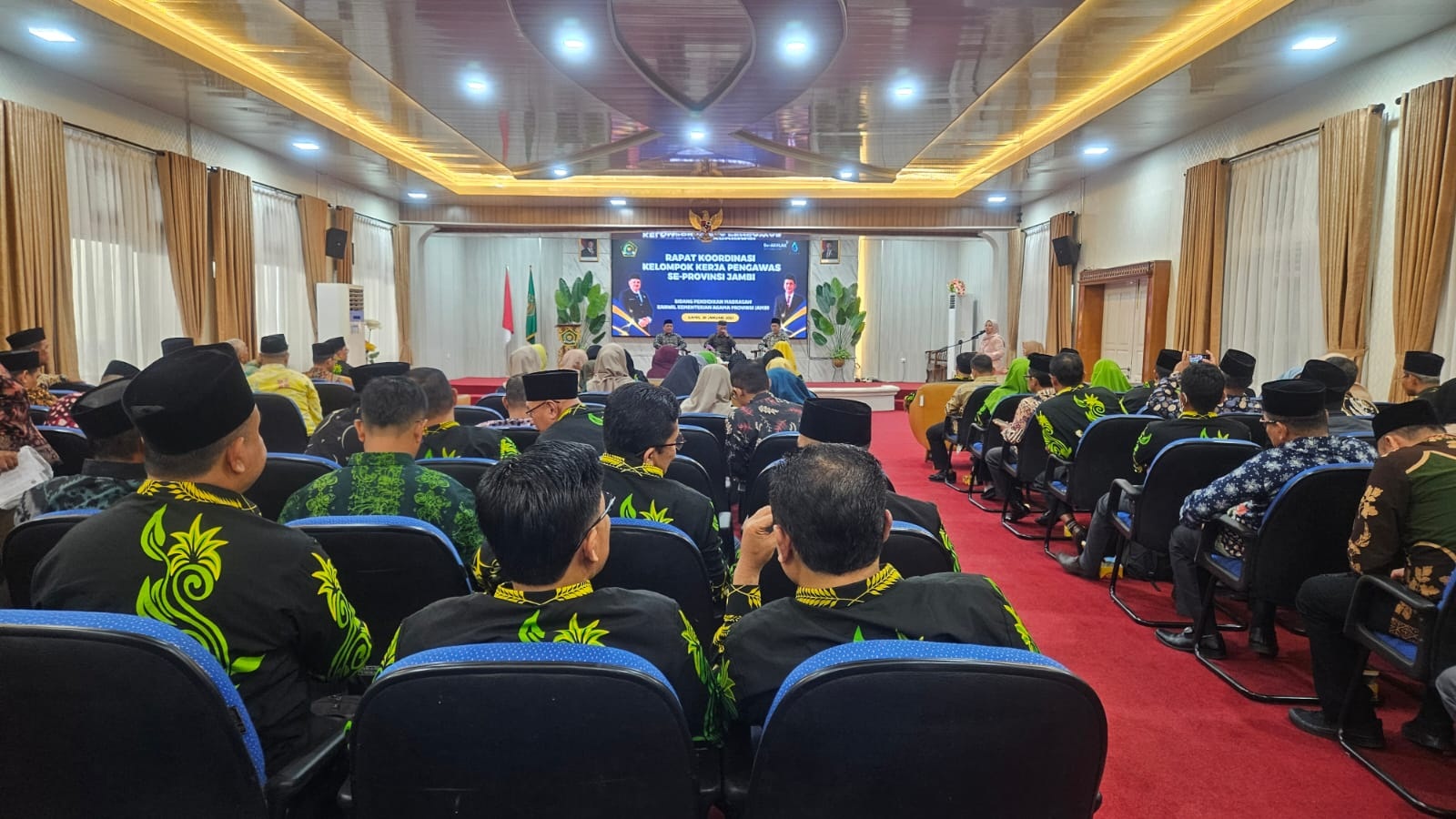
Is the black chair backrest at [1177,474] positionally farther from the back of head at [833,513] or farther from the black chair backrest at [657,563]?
the back of head at [833,513]

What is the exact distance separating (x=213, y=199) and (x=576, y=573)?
332 inches

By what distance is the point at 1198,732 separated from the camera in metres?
2.58

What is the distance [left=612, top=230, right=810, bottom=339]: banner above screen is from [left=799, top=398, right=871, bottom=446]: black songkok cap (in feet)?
40.0

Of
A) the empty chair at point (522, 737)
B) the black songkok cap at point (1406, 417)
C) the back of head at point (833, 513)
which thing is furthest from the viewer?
the black songkok cap at point (1406, 417)

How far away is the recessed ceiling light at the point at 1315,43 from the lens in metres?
5.12

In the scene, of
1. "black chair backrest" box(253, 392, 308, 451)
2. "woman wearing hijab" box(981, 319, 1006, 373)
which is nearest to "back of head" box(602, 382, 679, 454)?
"black chair backrest" box(253, 392, 308, 451)

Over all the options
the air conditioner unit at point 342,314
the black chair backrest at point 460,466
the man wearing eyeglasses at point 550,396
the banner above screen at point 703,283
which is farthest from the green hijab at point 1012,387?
the banner above screen at point 703,283

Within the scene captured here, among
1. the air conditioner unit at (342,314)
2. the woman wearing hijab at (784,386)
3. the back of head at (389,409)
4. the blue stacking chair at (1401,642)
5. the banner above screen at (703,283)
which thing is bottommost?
the blue stacking chair at (1401,642)

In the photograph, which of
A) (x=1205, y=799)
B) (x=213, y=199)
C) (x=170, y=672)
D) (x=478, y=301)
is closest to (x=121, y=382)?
(x=170, y=672)

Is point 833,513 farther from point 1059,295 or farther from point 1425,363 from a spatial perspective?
point 1059,295

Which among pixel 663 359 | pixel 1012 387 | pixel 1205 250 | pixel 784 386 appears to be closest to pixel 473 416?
pixel 784 386

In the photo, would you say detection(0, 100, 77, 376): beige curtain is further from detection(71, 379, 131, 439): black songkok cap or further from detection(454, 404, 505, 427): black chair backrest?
detection(71, 379, 131, 439): black songkok cap

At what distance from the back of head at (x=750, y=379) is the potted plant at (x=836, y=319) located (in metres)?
10.6

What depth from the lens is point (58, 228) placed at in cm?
591
